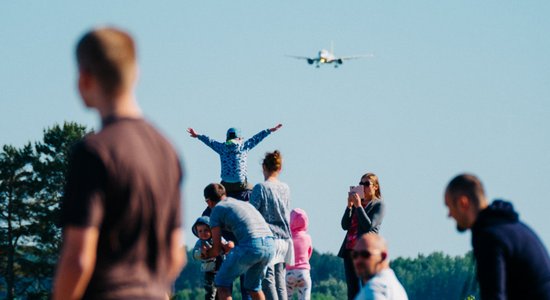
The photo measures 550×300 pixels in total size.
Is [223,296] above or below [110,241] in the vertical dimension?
above

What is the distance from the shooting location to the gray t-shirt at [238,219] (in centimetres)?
1496

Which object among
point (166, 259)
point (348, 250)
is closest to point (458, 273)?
point (348, 250)

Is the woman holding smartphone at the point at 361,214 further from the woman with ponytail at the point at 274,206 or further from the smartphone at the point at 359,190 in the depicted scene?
the woman with ponytail at the point at 274,206

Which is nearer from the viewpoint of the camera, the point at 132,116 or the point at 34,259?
the point at 132,116

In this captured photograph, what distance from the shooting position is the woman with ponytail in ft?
53.9

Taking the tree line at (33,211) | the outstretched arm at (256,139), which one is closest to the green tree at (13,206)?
the tree line at (33,211)

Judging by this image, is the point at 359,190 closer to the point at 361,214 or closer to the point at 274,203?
the point at 361,214

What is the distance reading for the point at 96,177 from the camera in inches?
235

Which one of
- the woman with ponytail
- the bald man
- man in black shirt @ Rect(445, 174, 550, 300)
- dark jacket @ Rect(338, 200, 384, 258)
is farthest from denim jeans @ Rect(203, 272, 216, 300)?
man in black shirt @ Rect(445, 174, 550, 300)

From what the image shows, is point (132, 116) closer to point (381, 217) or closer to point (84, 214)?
point (84, 214)

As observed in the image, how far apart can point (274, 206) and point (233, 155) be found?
2.97 metres

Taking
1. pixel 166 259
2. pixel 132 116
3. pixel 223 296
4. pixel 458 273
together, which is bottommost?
pixel 166 259

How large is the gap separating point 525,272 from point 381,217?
22.5 ft

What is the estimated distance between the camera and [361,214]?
1563cm
